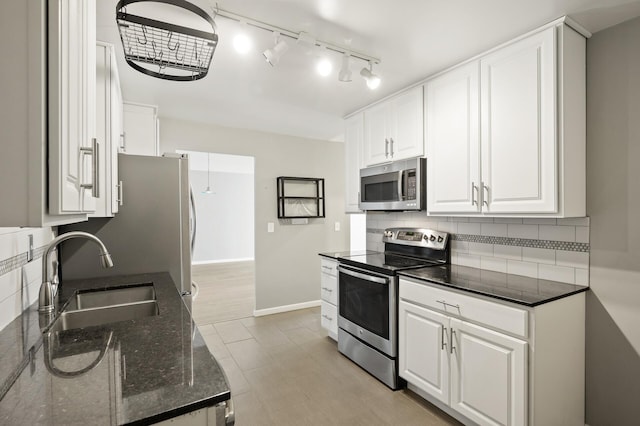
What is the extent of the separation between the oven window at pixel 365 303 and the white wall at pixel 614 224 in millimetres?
1239

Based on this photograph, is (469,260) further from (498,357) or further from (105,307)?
(105,307)

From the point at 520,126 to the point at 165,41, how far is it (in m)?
2.03

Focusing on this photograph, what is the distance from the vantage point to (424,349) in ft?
7.03

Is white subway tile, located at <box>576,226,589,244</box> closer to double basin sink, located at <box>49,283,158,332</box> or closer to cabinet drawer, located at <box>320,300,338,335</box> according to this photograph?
cabinet drawer, located at <box>320,300,338,335</box>

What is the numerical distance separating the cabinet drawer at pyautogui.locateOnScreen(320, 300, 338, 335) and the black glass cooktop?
57cm

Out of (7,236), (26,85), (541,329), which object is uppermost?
(26,85)

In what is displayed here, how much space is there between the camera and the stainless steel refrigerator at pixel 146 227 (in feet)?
7.26

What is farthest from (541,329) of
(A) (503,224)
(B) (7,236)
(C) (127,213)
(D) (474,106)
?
(C) (127,213)

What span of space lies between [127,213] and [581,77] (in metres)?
3.11

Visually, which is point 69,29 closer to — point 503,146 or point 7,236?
point 7,236

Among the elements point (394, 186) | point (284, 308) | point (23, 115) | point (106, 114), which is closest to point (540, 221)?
point (394, 186)

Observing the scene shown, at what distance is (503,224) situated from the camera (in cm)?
234

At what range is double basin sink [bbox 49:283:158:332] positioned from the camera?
154cm

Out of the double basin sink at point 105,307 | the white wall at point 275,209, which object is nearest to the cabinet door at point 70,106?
the double basin sink at point 105,307
